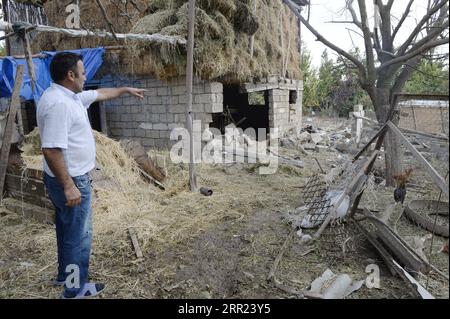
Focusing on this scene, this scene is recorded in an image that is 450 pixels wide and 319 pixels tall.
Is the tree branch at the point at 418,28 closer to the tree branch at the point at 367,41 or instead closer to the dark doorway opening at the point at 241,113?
the tree branch at the point at 367,41

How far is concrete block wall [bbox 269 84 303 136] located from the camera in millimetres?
9891

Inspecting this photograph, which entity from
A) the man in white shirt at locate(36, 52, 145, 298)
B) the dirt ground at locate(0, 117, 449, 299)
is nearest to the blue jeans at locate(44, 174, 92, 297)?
the man in white shirt at locate(36, 52, 145, 298)

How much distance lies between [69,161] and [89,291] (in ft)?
3.66

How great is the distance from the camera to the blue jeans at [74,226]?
2527mm

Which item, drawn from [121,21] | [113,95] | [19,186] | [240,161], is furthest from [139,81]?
[113,95]

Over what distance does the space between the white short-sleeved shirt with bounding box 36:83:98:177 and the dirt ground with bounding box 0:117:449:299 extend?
3.88ft

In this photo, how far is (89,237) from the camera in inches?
108

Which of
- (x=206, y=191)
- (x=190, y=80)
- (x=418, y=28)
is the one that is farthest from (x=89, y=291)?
(x=418, y=28)

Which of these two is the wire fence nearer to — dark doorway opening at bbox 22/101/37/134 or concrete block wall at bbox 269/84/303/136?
concrete block wall at bbox 269/84/303/136

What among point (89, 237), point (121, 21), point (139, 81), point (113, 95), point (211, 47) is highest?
point (121, 21)

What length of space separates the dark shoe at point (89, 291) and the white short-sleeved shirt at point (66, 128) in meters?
0.99

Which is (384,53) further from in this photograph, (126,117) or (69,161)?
(126,117)

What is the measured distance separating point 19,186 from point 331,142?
30.1 ft
